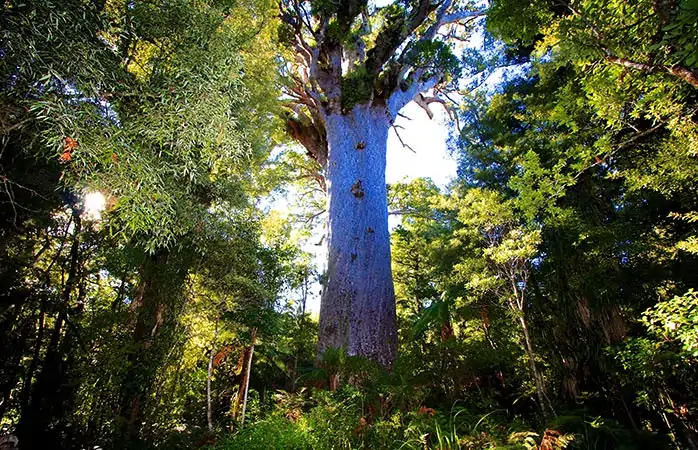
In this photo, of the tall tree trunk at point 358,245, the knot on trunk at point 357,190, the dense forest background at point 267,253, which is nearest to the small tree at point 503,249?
the dense forest background at point 267,253

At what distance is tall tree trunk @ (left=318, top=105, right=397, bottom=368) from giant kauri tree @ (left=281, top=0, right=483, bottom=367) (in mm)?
14

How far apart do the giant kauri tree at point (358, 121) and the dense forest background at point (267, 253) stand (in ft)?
1.19

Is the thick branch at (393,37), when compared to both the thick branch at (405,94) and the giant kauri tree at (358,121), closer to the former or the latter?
the giant kauri tree at (358,121)

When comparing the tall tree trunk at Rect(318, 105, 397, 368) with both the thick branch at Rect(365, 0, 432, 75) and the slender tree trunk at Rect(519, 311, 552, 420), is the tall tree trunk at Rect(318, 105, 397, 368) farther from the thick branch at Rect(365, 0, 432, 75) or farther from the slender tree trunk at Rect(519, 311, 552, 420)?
the slender tree trunk at Rect(519, 311, 552, 420)

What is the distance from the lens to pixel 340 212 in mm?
5363

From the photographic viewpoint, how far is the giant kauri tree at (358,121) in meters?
4.45

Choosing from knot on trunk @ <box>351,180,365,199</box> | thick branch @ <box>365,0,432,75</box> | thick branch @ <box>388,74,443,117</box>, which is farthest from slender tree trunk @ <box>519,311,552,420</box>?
thick branch @ <box>365,0,432,75</box>

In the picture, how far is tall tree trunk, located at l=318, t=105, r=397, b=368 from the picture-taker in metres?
4.29

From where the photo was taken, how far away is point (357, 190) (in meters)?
5.44

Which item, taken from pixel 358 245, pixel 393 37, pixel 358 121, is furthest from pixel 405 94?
pixel 358 245

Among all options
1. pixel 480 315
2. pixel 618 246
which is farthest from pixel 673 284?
pixel 480 315

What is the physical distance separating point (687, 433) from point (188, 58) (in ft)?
17.8

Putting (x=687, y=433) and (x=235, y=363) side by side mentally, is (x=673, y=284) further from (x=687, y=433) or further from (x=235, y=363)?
(x=235, y=363)

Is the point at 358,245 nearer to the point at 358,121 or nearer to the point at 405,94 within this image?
the point at 358,121
